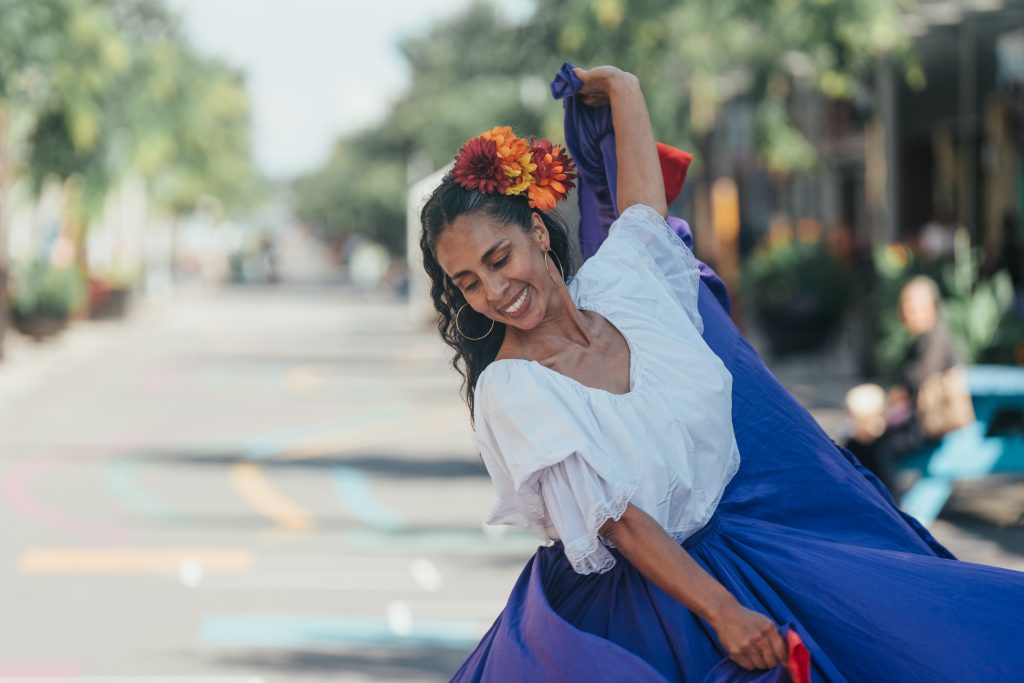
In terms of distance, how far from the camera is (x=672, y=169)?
3.89 meters

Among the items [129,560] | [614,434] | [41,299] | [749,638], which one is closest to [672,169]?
[614,434]

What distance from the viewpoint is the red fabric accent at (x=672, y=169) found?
3.88 meters

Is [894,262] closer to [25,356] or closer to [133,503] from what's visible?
[133,503]

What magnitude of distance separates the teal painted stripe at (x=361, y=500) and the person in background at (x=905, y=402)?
2.85m

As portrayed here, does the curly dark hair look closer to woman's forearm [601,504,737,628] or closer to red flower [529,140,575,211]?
red flower [529,140,575,211]

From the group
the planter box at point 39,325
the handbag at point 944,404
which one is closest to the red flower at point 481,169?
the handbag at point 944,404

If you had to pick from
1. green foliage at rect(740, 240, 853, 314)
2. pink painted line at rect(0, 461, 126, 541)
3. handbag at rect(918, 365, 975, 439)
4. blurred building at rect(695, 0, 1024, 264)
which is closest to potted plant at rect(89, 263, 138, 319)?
blurred building at rect(695, 0, 1024, 264)

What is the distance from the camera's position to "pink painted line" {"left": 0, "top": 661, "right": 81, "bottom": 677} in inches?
266

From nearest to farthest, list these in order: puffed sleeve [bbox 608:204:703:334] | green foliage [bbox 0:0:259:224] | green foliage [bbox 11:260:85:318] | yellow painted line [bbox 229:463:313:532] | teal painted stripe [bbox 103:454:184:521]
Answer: puffed sleeve [bbox 608:204:703:334] < yellow painted line [bbox 229:463:313:532] < teal painted stripe [bbox 103:454:184:521] < green foliage [bbox 0:0:259:224] < green foliage [bbox 11:260:85:318]

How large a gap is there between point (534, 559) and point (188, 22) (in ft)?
107

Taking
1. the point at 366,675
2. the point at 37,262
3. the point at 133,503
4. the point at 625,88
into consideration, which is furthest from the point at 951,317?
the point at 37,262

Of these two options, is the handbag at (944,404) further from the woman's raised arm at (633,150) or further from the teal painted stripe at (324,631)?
the woman's raised arm at (633,150)

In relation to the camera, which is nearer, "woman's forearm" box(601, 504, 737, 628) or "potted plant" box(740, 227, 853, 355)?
"woman's forearm" box(601, 504, 737, 628)

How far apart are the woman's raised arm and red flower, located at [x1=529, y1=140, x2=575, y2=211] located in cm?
24
